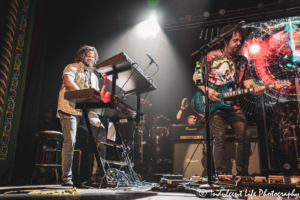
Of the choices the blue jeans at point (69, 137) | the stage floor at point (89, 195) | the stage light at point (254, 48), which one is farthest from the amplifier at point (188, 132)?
the stage light at point (254, 48)

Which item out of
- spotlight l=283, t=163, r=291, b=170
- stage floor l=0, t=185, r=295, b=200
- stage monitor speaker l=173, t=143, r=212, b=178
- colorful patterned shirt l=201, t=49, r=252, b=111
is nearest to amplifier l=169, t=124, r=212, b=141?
stage monitor speaker l=173, t=143, r=212, b=178

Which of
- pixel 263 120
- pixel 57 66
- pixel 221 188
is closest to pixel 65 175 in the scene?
pixel 221 188

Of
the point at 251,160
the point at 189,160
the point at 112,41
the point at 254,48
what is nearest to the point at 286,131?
the point at 251,160

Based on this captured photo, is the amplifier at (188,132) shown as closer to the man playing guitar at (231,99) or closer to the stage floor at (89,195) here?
the man playing guitar at (231,99)

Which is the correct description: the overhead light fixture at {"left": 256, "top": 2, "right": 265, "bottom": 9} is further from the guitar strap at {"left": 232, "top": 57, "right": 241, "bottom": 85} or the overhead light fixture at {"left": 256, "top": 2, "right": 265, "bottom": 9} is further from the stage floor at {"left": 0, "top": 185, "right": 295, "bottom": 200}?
the stage floor at {"left": 0, "top": 185, "right": 295, "bottom": 200}

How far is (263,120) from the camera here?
4.02 m

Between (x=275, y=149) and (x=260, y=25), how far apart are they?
2.80 m

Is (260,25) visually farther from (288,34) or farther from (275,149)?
(275,149)

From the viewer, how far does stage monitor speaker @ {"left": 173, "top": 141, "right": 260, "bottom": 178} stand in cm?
300

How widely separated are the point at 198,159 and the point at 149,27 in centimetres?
353

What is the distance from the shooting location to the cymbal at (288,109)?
11.7 feet

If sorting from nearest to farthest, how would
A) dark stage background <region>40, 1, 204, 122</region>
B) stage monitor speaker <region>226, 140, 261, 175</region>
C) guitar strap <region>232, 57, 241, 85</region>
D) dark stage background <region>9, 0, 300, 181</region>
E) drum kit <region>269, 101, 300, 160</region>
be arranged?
guitar strap <region>232, 57, 241, 85</region> < stage monitor speaker <region>226, 140, 261, 175</region> < drum kit <region>269, 101, 300, 160</region> < dark stage background <region>9, 0, 300, 181</region> < dark stage background <region>40, 1, 204, 122</region>

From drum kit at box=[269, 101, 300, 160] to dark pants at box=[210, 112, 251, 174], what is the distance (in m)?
1.41

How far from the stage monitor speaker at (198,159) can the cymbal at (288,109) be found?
3.54 ft
